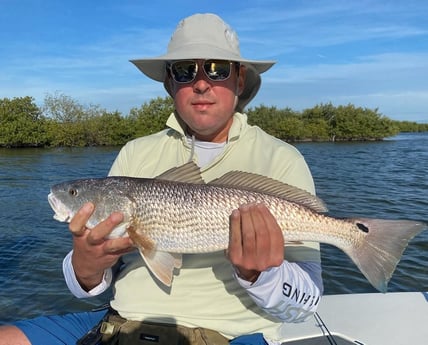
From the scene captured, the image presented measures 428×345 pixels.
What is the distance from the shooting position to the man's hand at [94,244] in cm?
252

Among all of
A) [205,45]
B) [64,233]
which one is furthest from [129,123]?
[205,45]

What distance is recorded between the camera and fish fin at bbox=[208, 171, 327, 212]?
2.69 metres

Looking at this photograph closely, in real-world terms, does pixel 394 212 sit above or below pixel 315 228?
below

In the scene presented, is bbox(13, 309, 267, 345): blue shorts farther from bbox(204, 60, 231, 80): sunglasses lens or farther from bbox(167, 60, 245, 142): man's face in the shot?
bbox(204, 60, 231, 80): sunglasses lens

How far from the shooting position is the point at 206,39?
10.5ft

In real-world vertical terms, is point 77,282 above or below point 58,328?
above

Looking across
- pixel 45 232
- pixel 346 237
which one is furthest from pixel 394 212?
pixel 346 237

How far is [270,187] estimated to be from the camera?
2.70 metres

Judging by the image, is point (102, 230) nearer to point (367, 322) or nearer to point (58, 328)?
point (58, 328)

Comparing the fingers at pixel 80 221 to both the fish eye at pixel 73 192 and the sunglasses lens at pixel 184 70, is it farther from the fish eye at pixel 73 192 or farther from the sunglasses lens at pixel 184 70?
the sunglasses lens at pixel 184 70

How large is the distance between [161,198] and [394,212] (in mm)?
13472

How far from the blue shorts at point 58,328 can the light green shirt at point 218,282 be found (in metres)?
0.39

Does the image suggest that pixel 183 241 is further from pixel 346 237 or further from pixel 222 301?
pixel 346 237

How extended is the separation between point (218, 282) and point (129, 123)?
6429 centimetres
